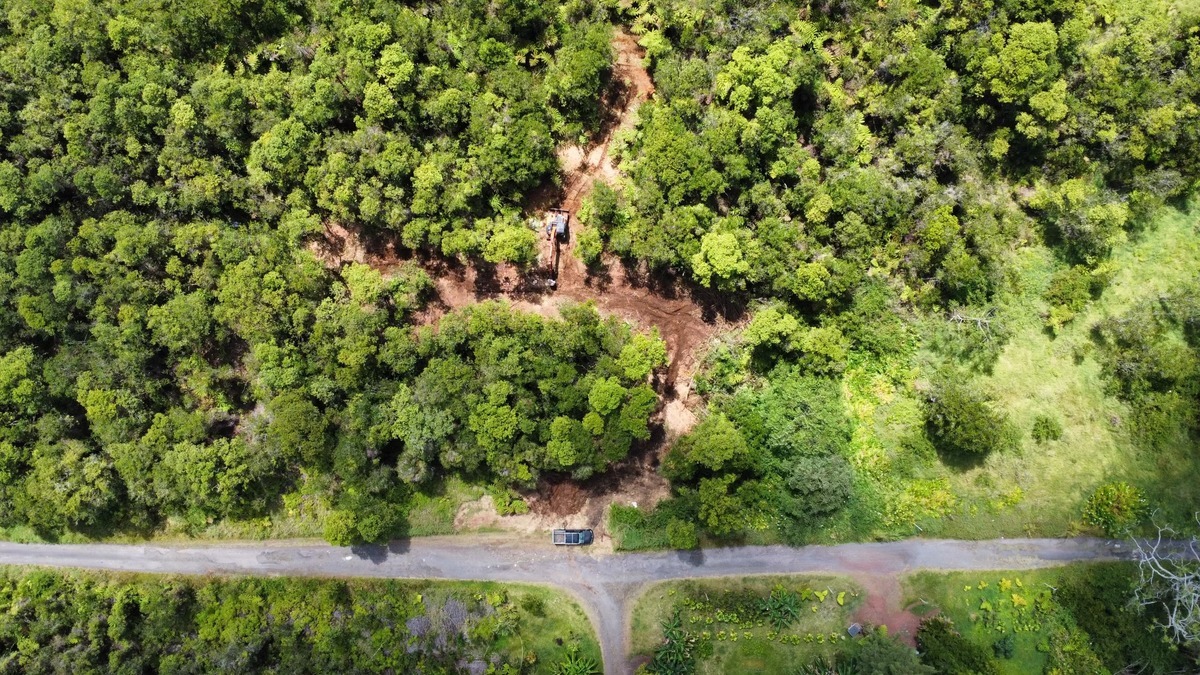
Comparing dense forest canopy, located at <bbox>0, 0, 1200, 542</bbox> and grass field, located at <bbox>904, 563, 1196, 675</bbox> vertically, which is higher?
dense forest canopy, located at <bbox>0, 0, 1200, 542</bbox>

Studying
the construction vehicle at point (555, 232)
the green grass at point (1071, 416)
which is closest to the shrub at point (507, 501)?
the construction vehicle at point (555, 232)

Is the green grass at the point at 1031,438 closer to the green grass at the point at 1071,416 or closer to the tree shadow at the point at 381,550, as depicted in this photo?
the green grass at the point at 1071,416

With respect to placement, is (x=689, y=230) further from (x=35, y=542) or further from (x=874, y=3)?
(x=35, y=542)

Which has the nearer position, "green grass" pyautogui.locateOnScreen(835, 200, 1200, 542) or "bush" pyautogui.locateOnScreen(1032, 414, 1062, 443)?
"bush" pyautogui.locateOnScreen(1032, 414, 1062, 443)

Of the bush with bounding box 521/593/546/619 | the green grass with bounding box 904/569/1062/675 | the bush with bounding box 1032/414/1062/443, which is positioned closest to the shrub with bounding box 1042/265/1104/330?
the bush with bounding box 1032/414/1062/443

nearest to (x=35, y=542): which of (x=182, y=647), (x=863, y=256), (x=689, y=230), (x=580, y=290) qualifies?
(x=182, y=647)

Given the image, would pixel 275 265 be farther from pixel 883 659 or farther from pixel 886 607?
pixel 886 607

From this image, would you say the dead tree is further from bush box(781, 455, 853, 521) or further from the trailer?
the trailer
